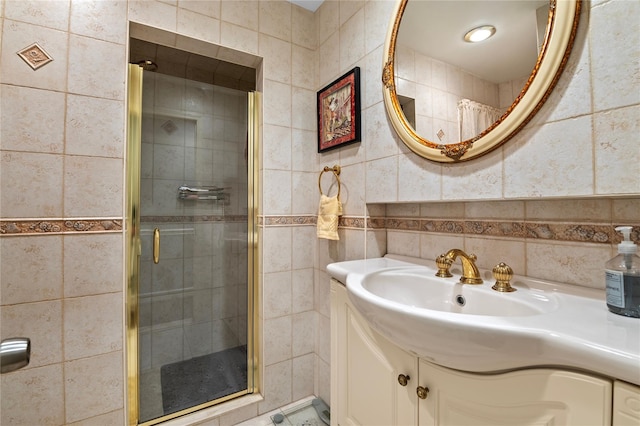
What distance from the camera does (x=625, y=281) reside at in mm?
560

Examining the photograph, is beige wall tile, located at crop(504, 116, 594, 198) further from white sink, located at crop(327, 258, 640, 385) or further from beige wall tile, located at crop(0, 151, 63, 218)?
beige wall tile, located at crop(0, 151, 63, 218)

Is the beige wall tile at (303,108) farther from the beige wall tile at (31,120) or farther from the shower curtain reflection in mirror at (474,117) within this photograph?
the beige wall tile at (31,120)

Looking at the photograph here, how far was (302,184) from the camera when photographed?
1650 millimetres

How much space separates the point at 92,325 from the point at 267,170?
104 cm

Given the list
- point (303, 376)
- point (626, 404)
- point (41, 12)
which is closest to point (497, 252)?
point (626, 404)

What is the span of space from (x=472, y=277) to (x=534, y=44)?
2.21ft

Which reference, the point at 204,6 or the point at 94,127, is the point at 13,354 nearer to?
the point at 94,127

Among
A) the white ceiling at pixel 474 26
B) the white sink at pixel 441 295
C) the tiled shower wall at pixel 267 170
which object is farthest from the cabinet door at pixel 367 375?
the white ceiling at pixel 474 26

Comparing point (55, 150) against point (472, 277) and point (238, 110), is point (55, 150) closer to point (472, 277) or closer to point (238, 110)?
point (238, 110)

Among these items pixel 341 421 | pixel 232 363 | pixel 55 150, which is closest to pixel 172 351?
pixel 232 363

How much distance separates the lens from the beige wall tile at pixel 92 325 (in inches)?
44.0

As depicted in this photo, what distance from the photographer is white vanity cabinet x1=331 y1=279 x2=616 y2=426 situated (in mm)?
473

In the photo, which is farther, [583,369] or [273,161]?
[273,161]

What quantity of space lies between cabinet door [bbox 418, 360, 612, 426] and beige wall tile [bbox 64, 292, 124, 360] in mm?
1243
